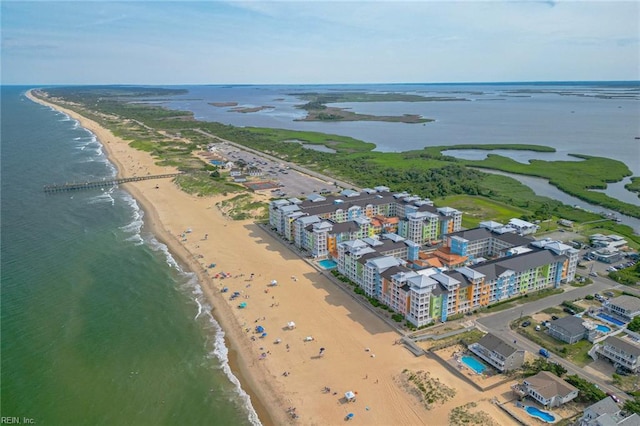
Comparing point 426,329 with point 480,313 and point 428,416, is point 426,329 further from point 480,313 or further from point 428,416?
point 428,416

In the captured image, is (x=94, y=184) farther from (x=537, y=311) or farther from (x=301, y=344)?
(x=537, y=311)

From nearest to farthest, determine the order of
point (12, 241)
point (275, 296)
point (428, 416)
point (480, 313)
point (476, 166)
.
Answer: point (428, 416) < point (480, 313) < point (275, 296) < point (12, 241) < point (476, 166)

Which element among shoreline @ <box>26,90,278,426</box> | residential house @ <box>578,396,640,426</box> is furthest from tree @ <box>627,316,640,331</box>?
shoreline @ <box>26,90,278,426</box>

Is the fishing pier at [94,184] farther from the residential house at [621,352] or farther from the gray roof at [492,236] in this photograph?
the residential house at [621,352]

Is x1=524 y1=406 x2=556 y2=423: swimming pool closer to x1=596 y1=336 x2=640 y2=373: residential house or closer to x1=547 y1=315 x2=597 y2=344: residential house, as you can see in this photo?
x1=596 y1=336 x2=640 y2=373: residential house

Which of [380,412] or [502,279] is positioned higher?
[502,279]

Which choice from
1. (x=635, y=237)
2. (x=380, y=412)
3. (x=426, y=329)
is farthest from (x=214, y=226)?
(x=635, y=237)
